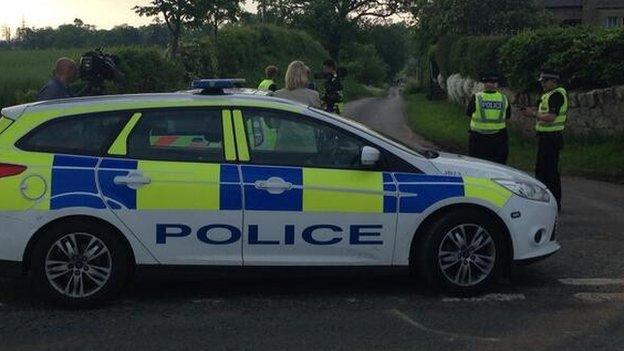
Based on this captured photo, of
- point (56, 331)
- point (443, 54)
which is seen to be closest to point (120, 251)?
point (56, 331)

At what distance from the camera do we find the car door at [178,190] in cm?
534

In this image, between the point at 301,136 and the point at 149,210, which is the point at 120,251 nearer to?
the point at 149,210

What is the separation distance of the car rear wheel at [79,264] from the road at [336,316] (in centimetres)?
13

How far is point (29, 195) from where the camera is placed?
17.3ft

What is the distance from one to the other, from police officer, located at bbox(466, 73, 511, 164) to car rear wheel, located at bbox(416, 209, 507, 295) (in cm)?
403

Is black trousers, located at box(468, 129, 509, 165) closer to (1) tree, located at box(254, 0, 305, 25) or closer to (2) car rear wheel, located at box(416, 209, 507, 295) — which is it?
(2) car rear wheel, located at box(416, 209, 507, 295)

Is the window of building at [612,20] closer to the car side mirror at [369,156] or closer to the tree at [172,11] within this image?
the tree at [172,11]

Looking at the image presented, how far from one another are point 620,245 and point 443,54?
25275 millimetres

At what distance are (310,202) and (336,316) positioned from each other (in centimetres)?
78

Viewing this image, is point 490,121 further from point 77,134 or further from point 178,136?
point 77,134

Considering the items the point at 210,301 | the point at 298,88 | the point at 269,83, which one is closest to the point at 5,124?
the point at 210,301

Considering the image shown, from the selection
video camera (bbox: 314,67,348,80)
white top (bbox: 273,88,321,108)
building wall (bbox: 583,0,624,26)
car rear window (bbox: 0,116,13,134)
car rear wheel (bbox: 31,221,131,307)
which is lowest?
car rear wheel (bbox: 31,221,131,307)


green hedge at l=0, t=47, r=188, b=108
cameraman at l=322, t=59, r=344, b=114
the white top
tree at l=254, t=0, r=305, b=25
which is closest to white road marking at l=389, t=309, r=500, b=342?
the white top

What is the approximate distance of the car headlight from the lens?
5.68 metres
